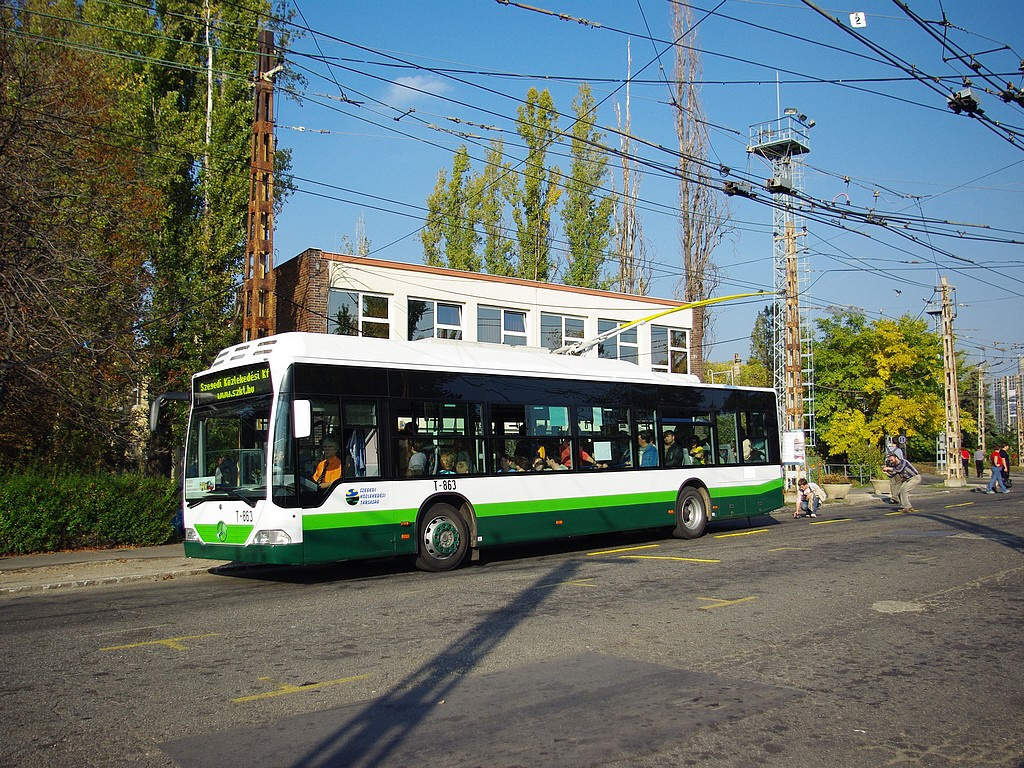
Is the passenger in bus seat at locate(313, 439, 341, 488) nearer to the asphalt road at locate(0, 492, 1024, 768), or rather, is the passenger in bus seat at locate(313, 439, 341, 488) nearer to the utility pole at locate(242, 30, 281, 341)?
the asphalt road at locate(0, 492, 1024, 768)

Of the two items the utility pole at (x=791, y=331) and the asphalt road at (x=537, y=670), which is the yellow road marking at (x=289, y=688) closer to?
the asphalt road at (x=537, y=670)

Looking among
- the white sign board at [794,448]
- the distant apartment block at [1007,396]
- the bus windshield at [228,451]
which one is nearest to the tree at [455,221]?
the white sign board at [794,448]

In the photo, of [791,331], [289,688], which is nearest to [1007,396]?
[791,331]

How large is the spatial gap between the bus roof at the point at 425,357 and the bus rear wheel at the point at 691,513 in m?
2.36

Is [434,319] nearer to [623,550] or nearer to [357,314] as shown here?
[357,314]

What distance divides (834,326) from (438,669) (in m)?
61.1

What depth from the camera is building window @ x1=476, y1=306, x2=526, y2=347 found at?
27.8 meters

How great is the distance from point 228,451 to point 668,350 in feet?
77.6

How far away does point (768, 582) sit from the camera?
1057cm

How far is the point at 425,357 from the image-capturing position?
43.5 ft

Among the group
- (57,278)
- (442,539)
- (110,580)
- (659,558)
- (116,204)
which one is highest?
(116,204)

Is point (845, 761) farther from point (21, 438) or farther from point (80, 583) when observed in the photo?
point (21, 438)

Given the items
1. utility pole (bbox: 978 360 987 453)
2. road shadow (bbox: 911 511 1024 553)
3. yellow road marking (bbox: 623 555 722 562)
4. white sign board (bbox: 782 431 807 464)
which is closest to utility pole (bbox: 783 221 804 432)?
white sign board (bbox: 782 431 807 464)

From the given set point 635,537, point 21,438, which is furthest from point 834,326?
point 21,438
